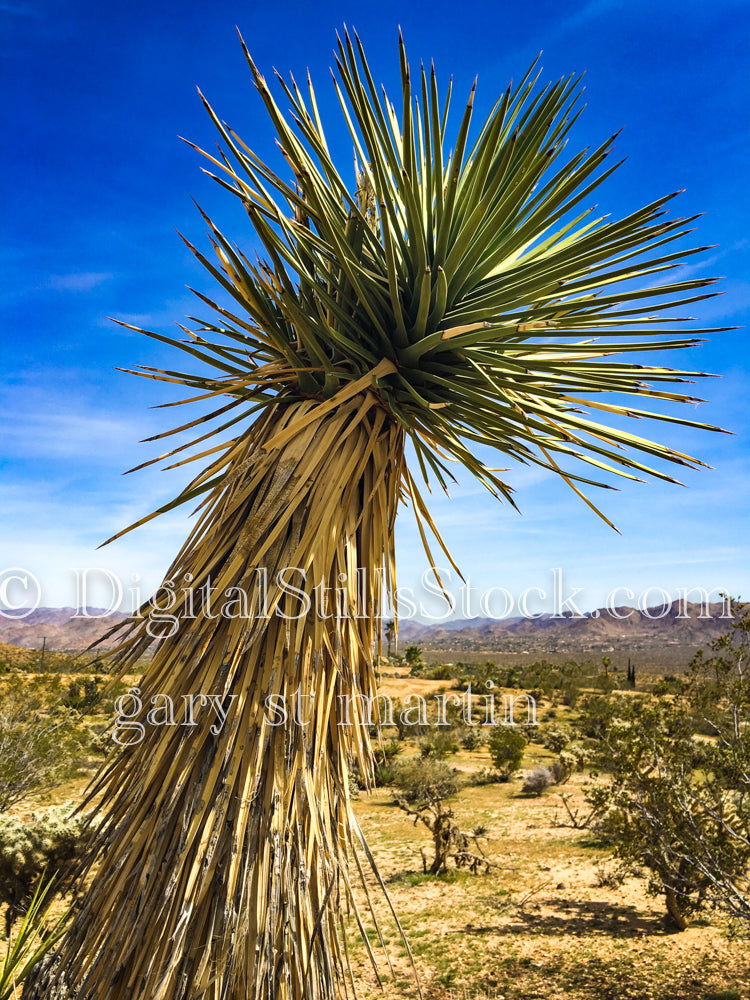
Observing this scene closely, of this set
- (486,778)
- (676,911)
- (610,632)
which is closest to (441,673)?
(486,778)

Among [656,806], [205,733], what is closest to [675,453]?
[205,733]

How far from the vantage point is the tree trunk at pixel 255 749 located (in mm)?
1777

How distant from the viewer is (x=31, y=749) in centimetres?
1057

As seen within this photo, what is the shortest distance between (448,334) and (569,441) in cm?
69

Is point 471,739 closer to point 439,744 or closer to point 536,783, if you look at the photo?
point 439,744

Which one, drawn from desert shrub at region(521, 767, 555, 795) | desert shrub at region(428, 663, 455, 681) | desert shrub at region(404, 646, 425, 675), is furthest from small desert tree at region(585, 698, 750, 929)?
desert shrub at region(404, 646, 425, 675)

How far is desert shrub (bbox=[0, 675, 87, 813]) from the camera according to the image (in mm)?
10172

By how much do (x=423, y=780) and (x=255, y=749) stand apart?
44.8ft

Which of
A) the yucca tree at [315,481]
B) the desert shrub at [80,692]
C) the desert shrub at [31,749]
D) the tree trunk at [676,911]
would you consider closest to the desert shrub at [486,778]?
the tree trunk at [676,911]

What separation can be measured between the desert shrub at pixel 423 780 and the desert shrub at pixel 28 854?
8.31 metres

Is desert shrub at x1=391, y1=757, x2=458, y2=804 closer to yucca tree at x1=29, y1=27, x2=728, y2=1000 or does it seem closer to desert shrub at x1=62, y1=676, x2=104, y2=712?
desert shrub at x1=62, y1=676, x2=104, y2=712

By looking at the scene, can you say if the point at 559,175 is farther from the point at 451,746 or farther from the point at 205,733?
the point at 451,746

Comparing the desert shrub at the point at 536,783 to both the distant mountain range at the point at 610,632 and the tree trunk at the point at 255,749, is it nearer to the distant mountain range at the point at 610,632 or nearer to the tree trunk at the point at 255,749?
the tree trunk at the point at 255,749

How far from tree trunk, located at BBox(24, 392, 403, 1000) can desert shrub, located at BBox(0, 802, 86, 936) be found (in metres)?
5.95
